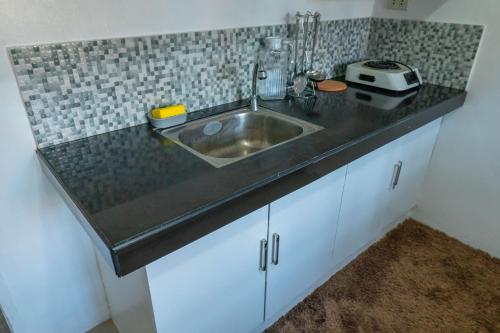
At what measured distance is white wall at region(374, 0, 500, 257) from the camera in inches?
66.9

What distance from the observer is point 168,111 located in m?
1.31

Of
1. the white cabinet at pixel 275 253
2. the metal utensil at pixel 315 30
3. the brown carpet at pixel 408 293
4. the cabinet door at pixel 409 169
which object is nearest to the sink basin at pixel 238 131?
the white cabinet at pixel 275 253

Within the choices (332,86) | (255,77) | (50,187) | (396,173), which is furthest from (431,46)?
(50,187)

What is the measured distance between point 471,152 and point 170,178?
169cm

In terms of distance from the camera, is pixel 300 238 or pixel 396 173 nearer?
pixel 300 238

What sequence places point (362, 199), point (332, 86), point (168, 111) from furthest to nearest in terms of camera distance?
point (332, 86), point (362, 199), point (168, 111)

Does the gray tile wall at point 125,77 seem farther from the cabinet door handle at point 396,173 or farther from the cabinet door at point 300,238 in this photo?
the cabinet door handle at point 396,173

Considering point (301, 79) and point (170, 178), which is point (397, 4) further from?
point (170, 178)

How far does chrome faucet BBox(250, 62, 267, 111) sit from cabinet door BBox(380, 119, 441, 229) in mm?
710

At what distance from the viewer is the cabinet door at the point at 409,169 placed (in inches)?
68.2

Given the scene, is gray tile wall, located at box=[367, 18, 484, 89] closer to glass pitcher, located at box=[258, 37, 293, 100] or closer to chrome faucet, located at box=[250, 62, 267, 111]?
glass pitcher, located at box=[258, 37, 293, 100]

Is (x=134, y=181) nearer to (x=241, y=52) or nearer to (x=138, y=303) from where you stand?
(x=138, y=303)

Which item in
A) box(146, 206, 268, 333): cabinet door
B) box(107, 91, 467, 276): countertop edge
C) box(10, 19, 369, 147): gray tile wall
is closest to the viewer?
box(107, 91, 467, 276): countertop edge

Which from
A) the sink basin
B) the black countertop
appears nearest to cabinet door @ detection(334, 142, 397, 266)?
the black countertop
